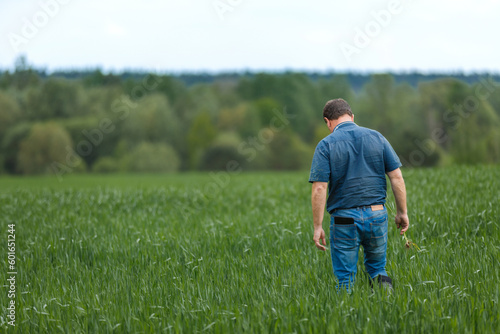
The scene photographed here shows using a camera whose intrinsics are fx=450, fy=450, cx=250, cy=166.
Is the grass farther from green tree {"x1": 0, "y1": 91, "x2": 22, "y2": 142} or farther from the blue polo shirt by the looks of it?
green tree {"x1": 0, "y1": 91, "x2": 22, "y2": 142}

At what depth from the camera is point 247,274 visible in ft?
18.9

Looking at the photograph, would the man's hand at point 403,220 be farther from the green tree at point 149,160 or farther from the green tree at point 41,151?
the green tree at point 149,160

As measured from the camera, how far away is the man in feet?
15.1

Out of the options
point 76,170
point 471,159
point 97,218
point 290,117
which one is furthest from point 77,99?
point 97,218

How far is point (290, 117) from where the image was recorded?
277ft

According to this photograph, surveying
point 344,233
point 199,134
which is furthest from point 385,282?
point 199,134

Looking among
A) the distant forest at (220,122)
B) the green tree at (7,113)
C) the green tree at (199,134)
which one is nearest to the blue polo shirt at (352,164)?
the distant forest at (220,122)

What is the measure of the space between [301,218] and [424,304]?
16.2 feet

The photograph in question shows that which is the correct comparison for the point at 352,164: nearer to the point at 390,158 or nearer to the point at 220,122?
the point at 390,158

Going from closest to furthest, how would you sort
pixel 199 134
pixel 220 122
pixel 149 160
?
1. pixel 149 160
2. pixel 199 134
3. pixel 220 122

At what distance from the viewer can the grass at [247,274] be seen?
408 cm

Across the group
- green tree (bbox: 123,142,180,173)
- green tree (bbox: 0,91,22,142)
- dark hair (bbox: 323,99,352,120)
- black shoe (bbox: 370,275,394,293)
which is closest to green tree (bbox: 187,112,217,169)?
green tree (bbox: 123,142,180,173)

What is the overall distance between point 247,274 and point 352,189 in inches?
76.9

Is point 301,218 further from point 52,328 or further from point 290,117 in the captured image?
point 290,117
